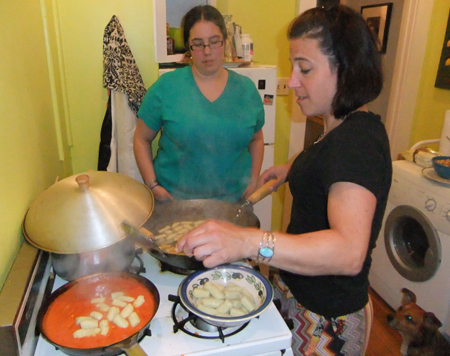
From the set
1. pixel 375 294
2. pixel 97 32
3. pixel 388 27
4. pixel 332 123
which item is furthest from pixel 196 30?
pixel 388 27

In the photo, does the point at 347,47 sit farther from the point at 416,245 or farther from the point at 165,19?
the point at 416,245

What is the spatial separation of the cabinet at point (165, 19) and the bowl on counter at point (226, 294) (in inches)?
48.4

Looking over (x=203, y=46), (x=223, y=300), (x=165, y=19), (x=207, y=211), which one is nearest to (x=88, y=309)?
(x=223, y=300)

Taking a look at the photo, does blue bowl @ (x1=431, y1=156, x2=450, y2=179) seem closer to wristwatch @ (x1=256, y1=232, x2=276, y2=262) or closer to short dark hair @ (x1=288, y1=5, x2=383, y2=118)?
short dark hair @ (x1=288, y1=5, x2=383, y2=118)

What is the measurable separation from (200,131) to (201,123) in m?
0.04

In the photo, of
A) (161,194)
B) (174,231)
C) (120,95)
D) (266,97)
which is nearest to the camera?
(174,231)

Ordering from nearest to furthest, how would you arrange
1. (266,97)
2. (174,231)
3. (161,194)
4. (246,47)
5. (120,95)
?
1. (174,231)
2. (161,194)
3. (120,95)
4. (246,47)
5. (266,97)

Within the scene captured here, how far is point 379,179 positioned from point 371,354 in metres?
1.65

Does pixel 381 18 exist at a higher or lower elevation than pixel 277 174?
higher

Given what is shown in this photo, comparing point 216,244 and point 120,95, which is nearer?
point 216,244

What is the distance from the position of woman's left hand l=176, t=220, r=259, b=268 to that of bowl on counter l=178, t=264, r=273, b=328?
0.17 metres

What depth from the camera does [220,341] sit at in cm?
85

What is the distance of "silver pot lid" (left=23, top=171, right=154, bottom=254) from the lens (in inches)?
32.6

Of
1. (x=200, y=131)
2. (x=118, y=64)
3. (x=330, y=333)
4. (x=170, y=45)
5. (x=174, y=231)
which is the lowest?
(x=330, y=333)
